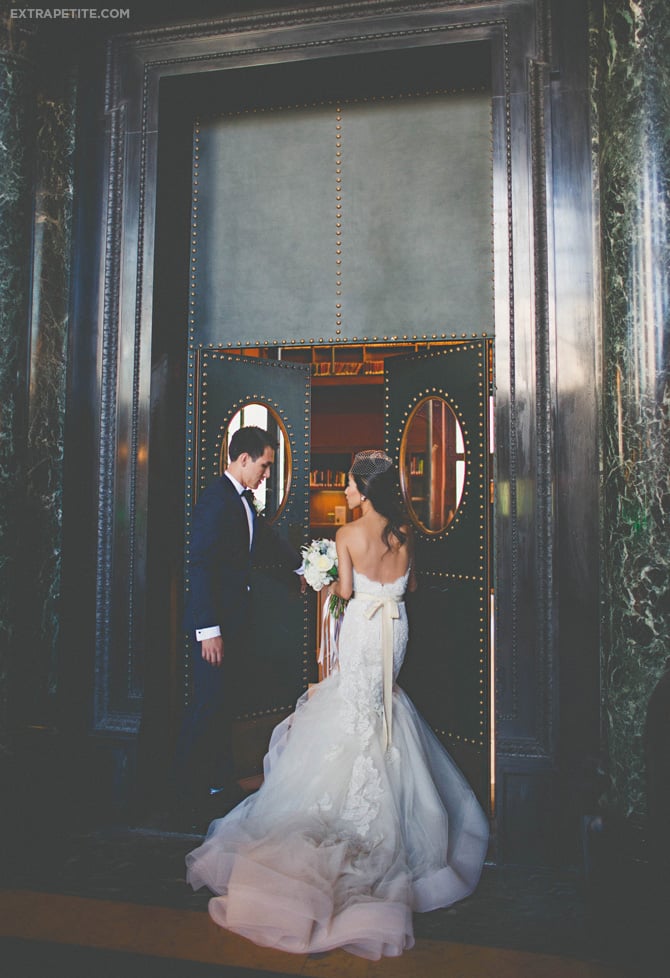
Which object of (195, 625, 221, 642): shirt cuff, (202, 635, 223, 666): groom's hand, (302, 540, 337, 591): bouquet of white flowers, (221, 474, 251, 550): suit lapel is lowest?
(202, 635, 223, 666): groom's hand

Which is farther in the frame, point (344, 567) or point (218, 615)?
point (218, 615)

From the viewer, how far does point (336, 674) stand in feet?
12.8

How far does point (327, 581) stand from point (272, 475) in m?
1.30

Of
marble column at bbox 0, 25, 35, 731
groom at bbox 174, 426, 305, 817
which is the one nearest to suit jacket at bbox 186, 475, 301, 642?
groom at bbox 174, 426, 305, 817

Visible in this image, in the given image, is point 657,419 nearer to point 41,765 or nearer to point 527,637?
point 527,637

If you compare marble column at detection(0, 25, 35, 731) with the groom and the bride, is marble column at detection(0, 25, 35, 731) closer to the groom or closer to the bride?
the groom

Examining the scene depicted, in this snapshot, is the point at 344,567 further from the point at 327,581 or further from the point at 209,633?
the point at 209,633

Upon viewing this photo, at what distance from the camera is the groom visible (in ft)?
13.6

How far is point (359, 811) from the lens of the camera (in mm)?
3301

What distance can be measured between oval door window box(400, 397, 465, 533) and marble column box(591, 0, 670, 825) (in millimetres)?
1070

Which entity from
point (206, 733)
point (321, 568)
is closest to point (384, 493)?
point (321, 568)

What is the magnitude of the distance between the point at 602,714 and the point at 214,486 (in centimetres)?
244

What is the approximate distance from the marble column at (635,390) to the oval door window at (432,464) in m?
1.07

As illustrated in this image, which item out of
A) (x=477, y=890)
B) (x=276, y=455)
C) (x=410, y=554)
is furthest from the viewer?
(x=276, y=455)
